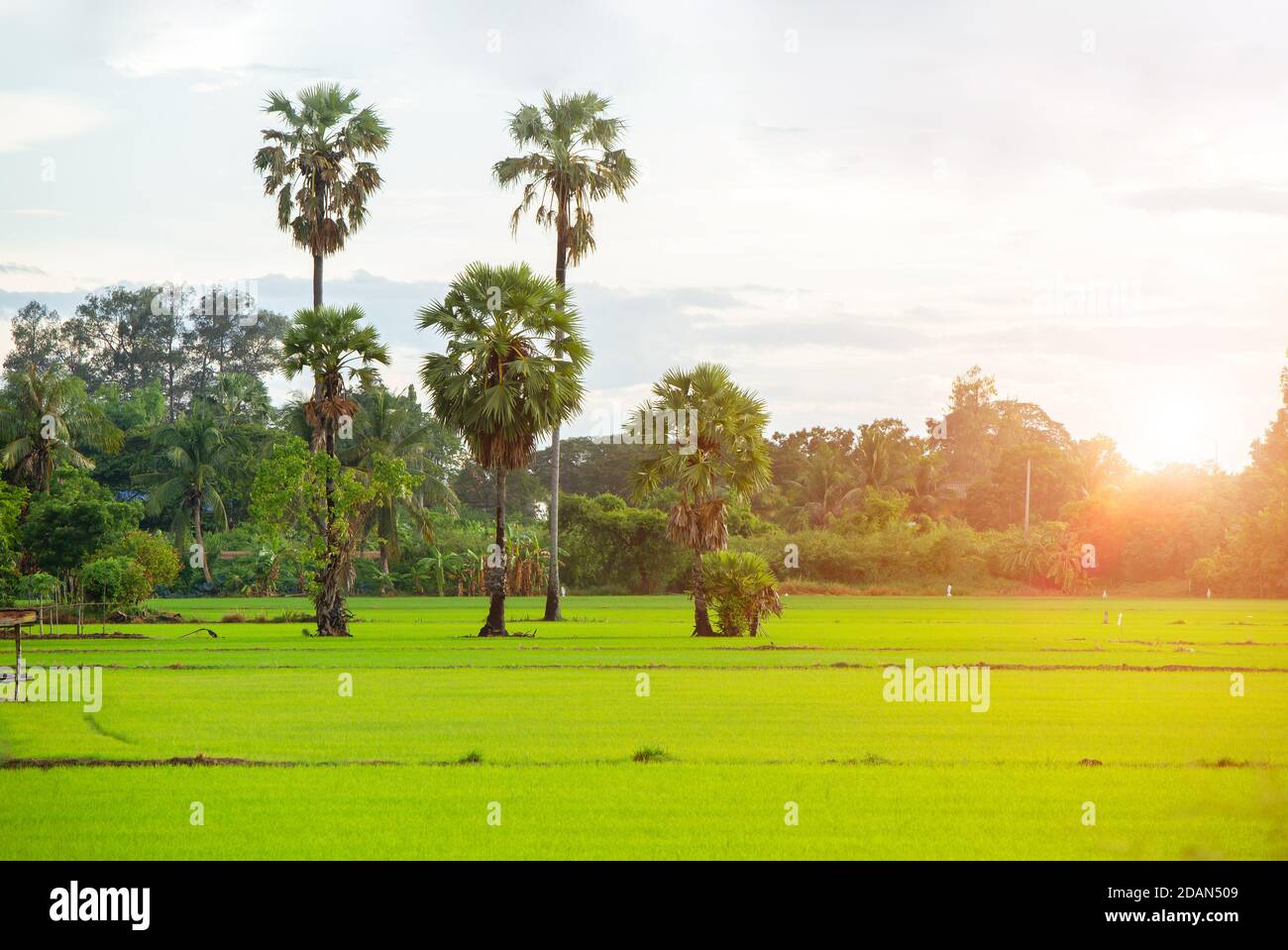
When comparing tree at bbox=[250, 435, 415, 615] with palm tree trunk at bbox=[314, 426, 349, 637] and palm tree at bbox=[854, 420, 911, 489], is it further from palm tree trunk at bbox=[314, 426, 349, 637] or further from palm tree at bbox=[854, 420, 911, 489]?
palm tree at bbox=[854, 420, 911, 489]

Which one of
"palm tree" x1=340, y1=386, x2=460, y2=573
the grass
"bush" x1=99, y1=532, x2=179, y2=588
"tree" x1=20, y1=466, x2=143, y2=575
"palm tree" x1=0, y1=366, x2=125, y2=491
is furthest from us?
"palm tree" x1=340, y1=386, x2=460, y2=573

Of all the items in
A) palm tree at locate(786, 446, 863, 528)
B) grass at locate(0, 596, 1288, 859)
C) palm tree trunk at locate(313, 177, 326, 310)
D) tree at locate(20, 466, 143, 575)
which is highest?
palm tree trunk at locate(313, 177, 326, 310)

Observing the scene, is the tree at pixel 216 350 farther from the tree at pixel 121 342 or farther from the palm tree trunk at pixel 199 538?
the palm tree trunk at pixel 199 538

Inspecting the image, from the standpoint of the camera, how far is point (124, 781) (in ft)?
43.3

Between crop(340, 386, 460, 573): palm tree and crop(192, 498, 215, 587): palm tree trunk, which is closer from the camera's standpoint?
crop(340, 386, 460, 573): palm tree

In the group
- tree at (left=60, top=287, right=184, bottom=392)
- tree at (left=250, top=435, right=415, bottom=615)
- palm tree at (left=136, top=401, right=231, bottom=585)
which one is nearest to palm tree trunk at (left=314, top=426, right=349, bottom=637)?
tree at (left=250, top=435, right=415, bottom=615)

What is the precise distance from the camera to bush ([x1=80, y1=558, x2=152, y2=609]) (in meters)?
42.1

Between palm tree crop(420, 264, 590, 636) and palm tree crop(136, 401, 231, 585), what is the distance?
3793 cm

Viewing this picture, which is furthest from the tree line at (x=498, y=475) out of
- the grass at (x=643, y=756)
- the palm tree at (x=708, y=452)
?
the grass at (x=643, y=756)

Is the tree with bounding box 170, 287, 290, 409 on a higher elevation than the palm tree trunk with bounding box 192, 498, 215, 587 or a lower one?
higher

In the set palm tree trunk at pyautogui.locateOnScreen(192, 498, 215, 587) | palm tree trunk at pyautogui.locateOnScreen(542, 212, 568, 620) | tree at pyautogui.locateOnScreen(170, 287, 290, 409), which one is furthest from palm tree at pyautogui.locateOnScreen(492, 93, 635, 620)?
tree at pyautogui.locateOnScreen(170, 287, 290, 409)

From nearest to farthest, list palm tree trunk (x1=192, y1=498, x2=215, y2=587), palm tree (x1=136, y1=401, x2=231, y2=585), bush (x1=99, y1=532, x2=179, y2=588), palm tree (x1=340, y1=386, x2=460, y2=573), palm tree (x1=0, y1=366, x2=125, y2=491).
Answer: bush (x1=99, y1=532, x2=179, y2=588)
palm tree (x1=0, y1=366, x2=125, y2=491)
palm tree (x1=340, y1=386, x2=460, y2=573)
palm tree trunk (x1=192, y1=498, x2=215, y2=587)
palm tree (x1=136, y1=401, x2=231, y2=585)

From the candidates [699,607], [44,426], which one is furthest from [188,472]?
[699,607]
